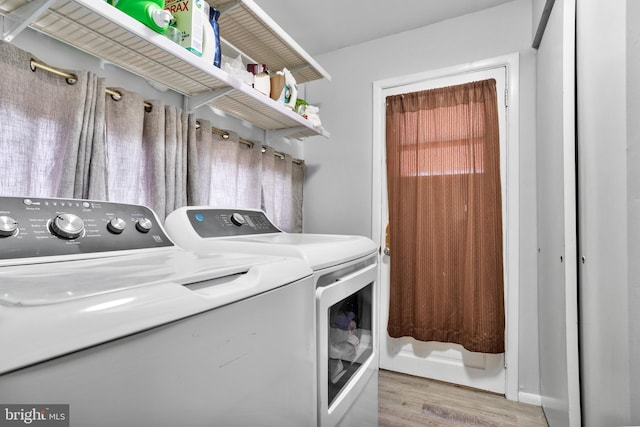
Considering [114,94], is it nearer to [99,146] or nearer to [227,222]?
[99,146]

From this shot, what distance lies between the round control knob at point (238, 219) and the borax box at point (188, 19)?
66 centimetres

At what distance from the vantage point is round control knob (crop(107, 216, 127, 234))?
0.83 metres

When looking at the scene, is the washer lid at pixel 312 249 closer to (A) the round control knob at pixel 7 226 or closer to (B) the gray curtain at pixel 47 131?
(A) the round control knob at pixel 7 226

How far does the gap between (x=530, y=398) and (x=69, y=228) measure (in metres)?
2.50

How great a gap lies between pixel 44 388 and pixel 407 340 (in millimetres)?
2341

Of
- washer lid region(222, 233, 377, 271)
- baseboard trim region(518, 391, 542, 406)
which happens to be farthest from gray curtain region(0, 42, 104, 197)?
baseboard trim region(518, 391, 542, 406)

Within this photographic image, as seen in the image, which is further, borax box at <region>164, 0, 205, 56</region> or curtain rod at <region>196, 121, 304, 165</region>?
curtain rod at <region>196, 121, 304, 165</region>

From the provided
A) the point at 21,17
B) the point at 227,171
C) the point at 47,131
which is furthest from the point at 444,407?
the point at 21,17

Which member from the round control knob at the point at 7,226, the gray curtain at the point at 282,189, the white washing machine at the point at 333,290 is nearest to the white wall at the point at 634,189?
the white washing machine at the point at 333,290

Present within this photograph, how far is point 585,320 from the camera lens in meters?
1.27

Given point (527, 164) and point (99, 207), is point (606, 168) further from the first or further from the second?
point (99, 207)

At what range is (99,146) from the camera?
1.23 meters

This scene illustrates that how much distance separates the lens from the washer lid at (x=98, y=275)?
0.39 m

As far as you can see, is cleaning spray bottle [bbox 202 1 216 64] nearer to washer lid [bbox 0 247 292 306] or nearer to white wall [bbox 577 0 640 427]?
washer lid [bbox 0 247 292 306]
